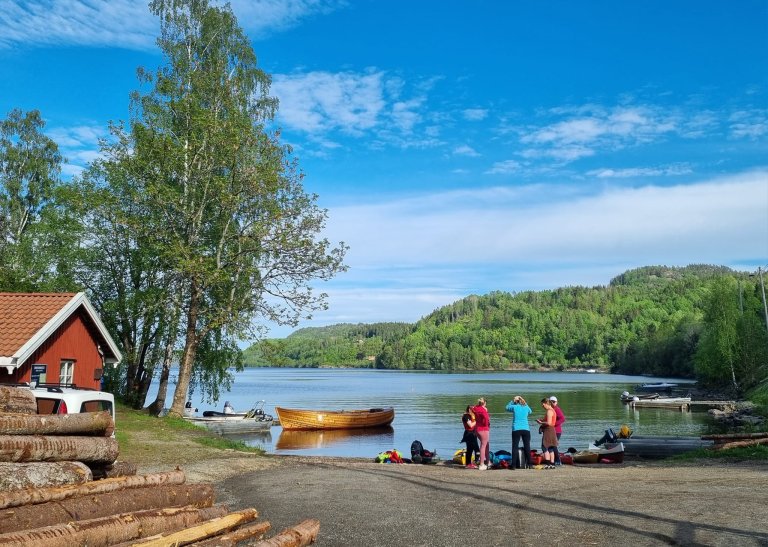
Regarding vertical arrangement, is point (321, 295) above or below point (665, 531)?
above

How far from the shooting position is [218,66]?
29.5 metres

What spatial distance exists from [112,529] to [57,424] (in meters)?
2.33

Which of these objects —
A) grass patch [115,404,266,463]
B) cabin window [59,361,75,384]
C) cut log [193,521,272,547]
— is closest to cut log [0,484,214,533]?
cut log [193,521,272,547]

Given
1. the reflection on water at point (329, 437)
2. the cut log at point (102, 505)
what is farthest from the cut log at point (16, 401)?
the reflection on water at point (329, 437)

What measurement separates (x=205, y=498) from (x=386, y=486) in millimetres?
4493

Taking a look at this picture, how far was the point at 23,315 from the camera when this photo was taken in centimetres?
2034

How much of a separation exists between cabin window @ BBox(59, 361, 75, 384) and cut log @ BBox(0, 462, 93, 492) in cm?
1557

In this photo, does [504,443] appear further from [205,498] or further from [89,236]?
[205,498]

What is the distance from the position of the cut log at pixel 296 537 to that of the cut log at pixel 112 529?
1.10m

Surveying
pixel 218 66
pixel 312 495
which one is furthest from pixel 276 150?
pixel 312 495

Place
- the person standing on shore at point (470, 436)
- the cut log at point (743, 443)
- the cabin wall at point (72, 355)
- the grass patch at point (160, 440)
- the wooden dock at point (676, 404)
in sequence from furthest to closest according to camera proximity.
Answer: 1. the wooden dock at point (676, 404)
2. the cabin wall at point (72, 355)
3. the cut log at point (743, 443)
4. the person standing on shore at point (470, 436)
5. the grass patch at point (160, 440)

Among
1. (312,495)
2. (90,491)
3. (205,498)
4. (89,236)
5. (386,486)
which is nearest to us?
(90,491)

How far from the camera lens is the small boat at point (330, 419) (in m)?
44.3

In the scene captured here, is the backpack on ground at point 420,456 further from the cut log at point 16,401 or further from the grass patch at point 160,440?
the cut log at point 16,401
